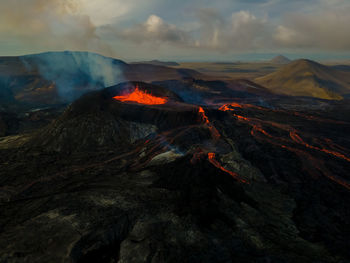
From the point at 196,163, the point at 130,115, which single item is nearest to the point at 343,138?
the point at 196,163

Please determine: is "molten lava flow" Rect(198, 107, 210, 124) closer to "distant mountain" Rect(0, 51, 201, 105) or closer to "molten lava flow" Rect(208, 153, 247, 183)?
"molten lava flow" Rect(208, 153, 247, 183)

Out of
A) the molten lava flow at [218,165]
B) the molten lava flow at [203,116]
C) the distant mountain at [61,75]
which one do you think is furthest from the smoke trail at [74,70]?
the molten lava flow at [218,165]

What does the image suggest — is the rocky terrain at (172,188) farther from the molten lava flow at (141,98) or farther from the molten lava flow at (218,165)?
the molten lava flow at (141,98)

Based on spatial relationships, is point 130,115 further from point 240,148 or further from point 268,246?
point 268,246

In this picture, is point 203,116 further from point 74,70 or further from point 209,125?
point 74,70

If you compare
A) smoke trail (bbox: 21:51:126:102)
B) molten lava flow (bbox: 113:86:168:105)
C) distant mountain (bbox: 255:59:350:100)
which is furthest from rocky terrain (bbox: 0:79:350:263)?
distant mountain (bbox: 255:59:350:100)

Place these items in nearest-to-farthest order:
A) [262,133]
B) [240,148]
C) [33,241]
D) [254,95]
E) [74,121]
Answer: [33,241] → [240,148] → [74,121] → [262,133] → [254,95]

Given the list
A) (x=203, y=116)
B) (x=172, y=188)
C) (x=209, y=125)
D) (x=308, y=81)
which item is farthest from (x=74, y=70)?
(x=308, y=81)
